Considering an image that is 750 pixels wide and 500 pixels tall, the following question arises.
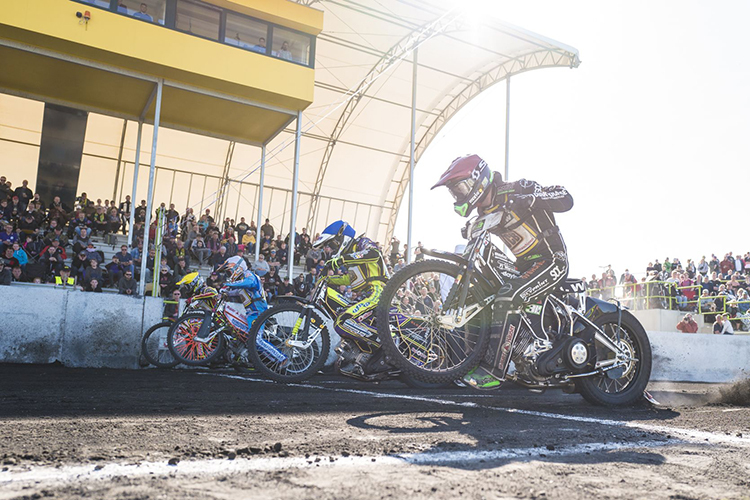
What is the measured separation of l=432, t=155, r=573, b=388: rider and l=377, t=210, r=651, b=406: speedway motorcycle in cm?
8

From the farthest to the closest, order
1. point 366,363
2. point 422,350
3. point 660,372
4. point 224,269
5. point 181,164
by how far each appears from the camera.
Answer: point 181,164 → point 660,372 → point 224,269 → point 366,363 → point 422,350

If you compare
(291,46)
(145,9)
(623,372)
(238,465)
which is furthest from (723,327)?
(145,9)

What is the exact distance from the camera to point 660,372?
43.0 ft

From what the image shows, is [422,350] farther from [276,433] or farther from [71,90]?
[71,90]

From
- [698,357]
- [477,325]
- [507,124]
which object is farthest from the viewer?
[507,124]

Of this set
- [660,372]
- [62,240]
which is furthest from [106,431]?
[62,240]

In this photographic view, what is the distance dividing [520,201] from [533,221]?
30 centimetres

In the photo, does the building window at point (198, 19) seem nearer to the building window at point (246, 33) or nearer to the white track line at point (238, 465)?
the building window at point (246, 33)

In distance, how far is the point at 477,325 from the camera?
16.0ft

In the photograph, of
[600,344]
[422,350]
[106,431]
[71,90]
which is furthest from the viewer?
[71,90]

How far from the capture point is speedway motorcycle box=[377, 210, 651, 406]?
4.71 m

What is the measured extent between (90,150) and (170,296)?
17.8 m

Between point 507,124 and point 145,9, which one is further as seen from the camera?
point 507,124

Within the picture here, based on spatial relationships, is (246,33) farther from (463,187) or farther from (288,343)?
(463,187)
